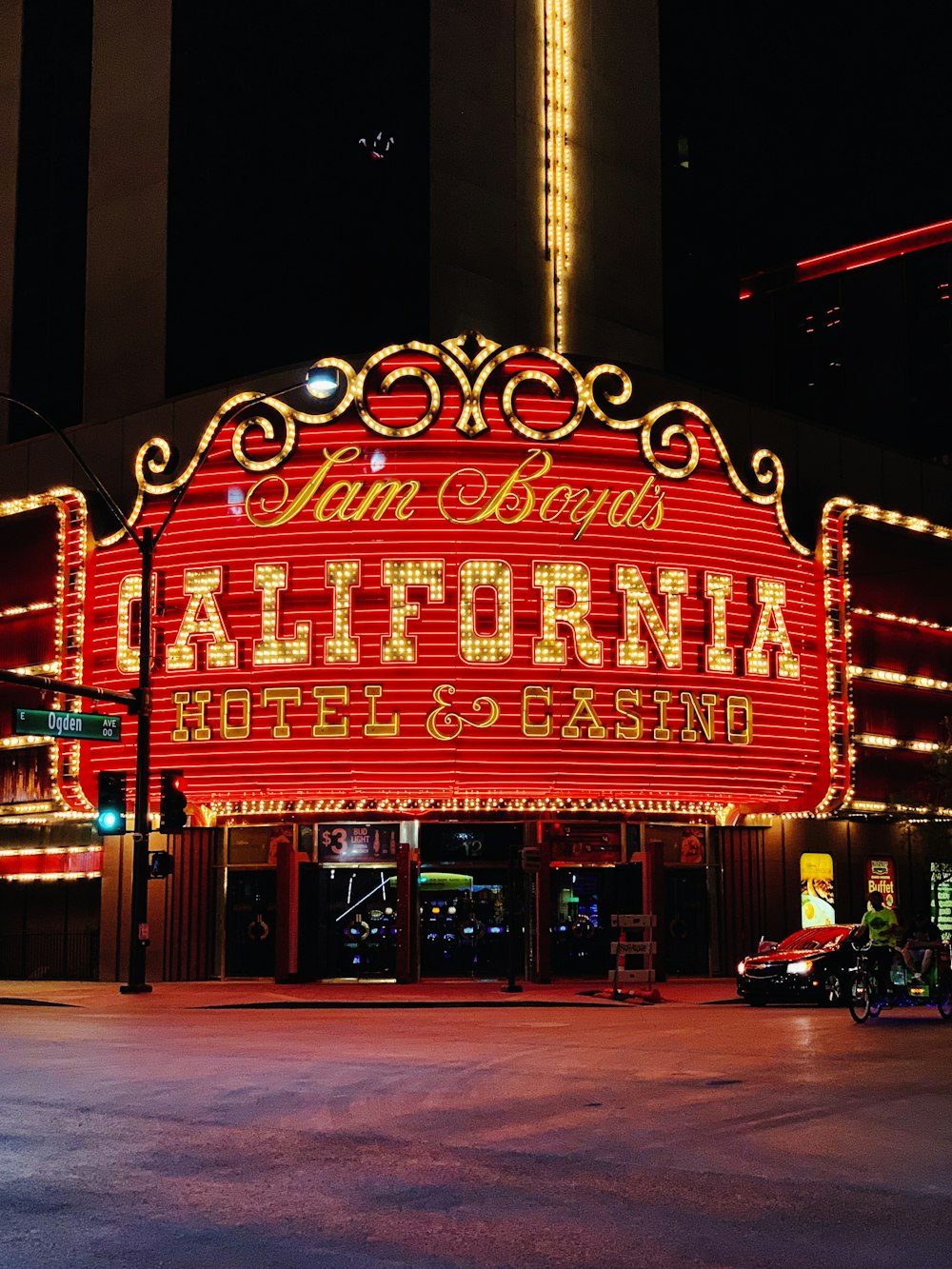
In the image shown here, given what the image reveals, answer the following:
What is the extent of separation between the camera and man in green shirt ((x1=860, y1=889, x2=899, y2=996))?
934 inches

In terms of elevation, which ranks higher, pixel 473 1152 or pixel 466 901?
pixel 466 901

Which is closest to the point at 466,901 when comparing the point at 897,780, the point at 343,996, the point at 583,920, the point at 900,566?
the point at 583,920

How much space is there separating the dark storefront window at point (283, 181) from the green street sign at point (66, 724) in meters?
13.1

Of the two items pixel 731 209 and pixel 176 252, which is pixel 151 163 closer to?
pixel 176 252

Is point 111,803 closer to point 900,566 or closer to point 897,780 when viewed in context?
point 897,780

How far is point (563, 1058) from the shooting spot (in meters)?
17.4

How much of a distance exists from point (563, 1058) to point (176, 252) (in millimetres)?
28627

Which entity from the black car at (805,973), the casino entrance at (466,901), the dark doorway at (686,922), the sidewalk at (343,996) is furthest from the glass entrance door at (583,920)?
the black car at (805,973)

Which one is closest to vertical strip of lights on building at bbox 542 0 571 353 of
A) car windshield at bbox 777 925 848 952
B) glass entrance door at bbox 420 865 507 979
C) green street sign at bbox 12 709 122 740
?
glass entrance door at bbox 420 865 507 979

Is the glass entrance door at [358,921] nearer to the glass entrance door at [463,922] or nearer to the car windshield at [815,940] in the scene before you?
the glass entrance door at [463,922]

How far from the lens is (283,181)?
137 ft

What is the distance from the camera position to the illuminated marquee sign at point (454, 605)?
3112 centimetres

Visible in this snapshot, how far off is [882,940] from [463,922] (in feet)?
A: 36.7

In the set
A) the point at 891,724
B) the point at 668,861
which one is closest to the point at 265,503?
the point at 668,861
